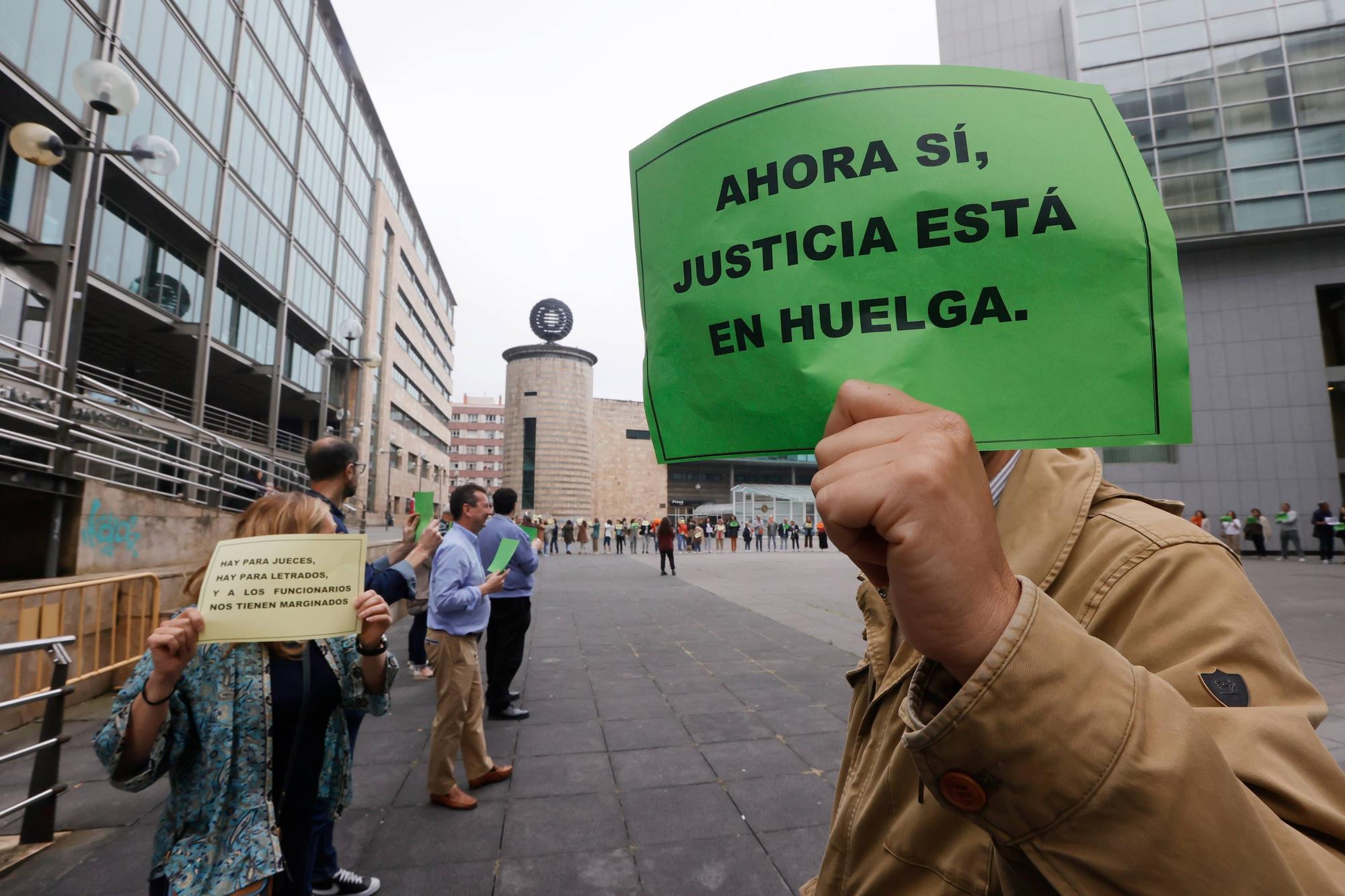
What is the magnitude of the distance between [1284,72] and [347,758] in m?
33.9

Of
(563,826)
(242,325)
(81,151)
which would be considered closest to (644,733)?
(563,826)

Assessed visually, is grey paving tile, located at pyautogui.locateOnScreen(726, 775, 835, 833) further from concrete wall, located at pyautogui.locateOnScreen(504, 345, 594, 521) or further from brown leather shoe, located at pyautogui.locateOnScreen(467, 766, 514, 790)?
concrete wall, located at pyautogui.locateOnScreen(504, 345, 594, 521)

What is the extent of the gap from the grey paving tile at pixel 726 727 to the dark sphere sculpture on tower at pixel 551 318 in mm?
62240

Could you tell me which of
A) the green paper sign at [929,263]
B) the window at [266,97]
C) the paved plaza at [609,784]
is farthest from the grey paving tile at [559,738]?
the window at [266,97]

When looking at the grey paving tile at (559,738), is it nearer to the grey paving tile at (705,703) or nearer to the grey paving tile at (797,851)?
the grey paving tile at (705,703)

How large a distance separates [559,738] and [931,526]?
16.0 feet

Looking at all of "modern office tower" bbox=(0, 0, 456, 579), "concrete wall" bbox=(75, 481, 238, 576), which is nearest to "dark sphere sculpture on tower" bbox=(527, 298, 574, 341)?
"modern office tower" bbox=(0, 0, 456, 579)

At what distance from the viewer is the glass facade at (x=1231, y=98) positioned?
2233 centimetres

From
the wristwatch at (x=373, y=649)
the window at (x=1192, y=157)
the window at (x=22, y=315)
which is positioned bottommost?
the wristwatch at (x=373, y=649)

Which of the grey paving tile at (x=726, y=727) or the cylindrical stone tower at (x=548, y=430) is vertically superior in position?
the cylindrical stone tower at (x=548, y=430)

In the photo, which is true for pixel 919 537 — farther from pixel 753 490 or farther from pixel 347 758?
pixel 753 490

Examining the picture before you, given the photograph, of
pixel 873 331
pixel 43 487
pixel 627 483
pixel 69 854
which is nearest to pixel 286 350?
pixel 43 487

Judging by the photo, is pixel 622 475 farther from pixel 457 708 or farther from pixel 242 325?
pixel 457 708

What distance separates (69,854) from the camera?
3.23 metres
